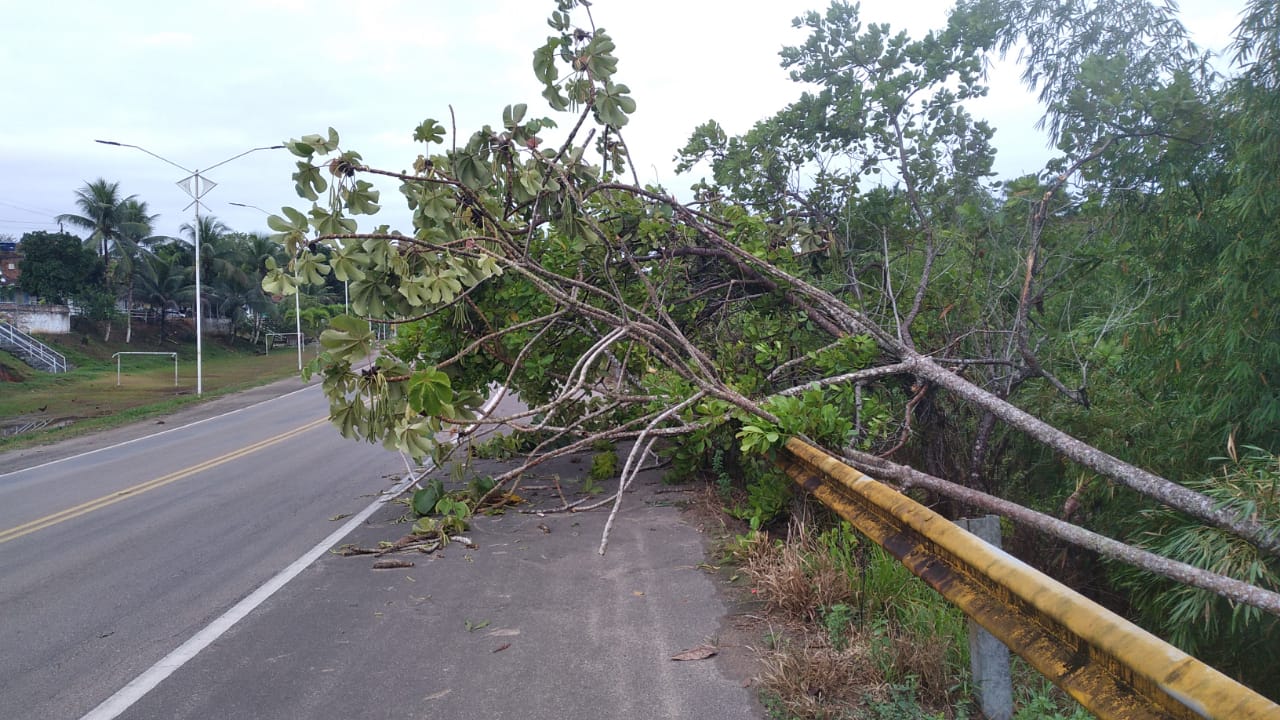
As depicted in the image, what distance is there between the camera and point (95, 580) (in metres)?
7.07

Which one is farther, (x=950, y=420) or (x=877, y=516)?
(x=950, y=420)

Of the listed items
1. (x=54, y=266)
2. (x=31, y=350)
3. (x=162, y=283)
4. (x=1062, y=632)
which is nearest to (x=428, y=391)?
(x=1062, y=632)

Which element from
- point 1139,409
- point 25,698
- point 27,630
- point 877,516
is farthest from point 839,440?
point 27,630

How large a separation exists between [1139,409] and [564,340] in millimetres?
4952

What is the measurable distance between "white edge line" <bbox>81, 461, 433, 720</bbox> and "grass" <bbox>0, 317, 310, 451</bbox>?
15.7 meters

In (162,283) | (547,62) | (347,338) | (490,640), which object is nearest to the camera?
(490,640)

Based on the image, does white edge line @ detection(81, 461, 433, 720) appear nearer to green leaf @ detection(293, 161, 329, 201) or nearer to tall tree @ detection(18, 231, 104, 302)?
green leaf @ detection(293, 161, 329, 201)

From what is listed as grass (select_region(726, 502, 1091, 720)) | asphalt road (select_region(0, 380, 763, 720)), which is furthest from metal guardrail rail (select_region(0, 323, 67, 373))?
grass (select_region(726, 502, 1091, 720))

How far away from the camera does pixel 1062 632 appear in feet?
9.26

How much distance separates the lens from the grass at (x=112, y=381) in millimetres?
24372

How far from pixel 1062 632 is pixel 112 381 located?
43.1 meters

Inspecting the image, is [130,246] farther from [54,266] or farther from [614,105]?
[614,105]

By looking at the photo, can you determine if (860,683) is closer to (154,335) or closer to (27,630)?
(27,630)

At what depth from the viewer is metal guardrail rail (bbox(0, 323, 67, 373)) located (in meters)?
41.0
